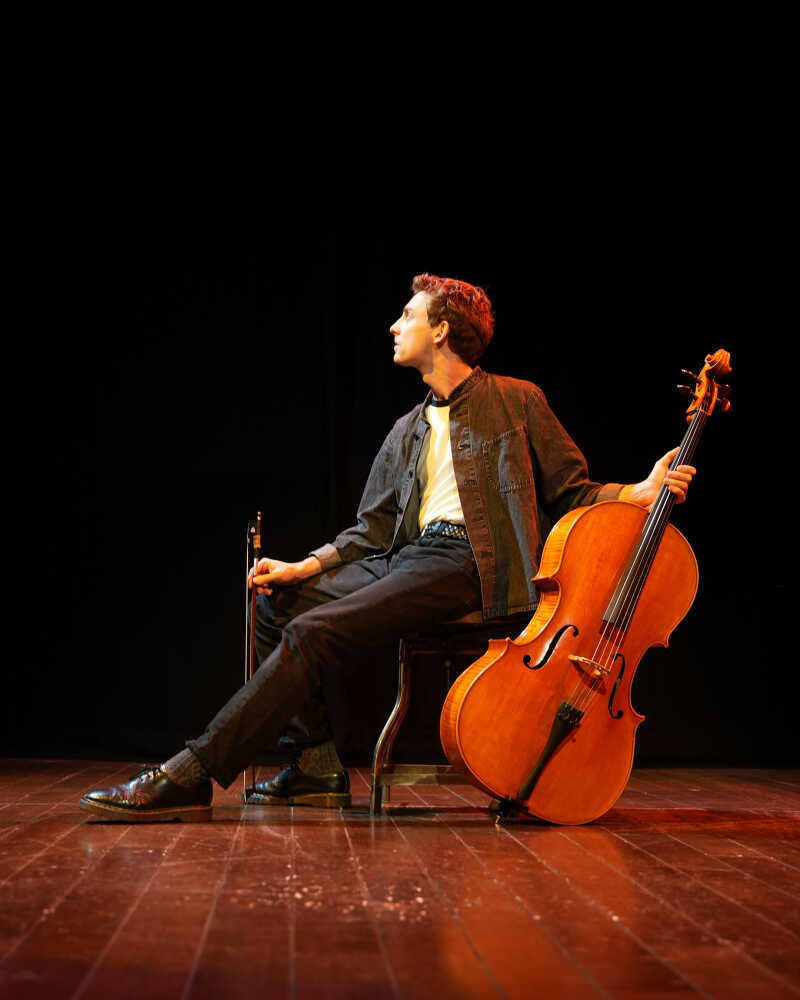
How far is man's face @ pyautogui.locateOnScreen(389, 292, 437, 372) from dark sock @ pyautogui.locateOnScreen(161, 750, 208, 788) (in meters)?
1.12

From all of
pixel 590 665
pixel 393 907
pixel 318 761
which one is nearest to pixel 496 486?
pixel 590 665

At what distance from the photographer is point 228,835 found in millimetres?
2244

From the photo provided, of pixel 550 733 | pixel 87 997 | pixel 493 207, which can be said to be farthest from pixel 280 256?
pixel 87 997

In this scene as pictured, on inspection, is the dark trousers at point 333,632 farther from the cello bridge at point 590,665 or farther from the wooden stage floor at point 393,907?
the cello bridge at point 590,665

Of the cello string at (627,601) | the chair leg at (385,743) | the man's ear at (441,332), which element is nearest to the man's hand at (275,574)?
the chair leg at (385,743)

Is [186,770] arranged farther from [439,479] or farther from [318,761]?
[439,479]

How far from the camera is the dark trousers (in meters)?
2.46

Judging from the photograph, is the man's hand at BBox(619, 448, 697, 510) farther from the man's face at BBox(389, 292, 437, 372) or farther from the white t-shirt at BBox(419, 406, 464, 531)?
the man's face at BBox(389, 292, 437, 372)

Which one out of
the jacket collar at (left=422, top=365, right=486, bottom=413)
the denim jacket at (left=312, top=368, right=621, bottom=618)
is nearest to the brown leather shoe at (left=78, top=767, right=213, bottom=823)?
the denim jacket at (left=312, top=368, right=621, bottom=618)

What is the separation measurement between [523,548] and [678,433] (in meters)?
1.75

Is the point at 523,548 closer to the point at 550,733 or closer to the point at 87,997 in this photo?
the point at 550,733

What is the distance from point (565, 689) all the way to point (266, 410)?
1962 millimetres

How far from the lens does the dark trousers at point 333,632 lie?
246 cm

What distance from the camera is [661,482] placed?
260 centimetres
